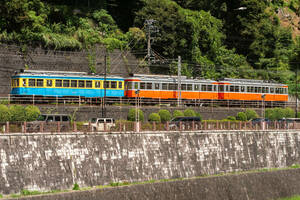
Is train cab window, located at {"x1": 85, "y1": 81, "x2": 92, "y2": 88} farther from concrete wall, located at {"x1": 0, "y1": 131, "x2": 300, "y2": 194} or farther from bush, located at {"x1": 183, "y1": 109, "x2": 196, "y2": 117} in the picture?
concrete wall, located at {"x1": 0, "y1": 131, "x2": 300, "y2": 194}

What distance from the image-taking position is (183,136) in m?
39.8

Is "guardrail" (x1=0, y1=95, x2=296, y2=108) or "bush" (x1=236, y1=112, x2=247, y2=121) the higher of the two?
"guardrail" (x1=0, y1=95, x2=296, y2=108)

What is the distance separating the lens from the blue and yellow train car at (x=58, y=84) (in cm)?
4819

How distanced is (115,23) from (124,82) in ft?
50.2

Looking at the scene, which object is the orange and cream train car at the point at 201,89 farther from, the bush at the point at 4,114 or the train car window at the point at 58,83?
the bush at the point at 4,114

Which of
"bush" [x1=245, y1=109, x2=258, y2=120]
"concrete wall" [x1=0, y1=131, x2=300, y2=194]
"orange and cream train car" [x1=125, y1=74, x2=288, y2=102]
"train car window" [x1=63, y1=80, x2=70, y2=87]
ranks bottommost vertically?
"concrete wall" [x1=0, y1=131, x2=300, y2=194]

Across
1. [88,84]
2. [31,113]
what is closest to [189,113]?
[88,84]

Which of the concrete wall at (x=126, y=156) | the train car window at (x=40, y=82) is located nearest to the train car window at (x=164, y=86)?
the train car window at (x=40, y=82)

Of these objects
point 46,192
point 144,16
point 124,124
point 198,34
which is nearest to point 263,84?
point 198,34

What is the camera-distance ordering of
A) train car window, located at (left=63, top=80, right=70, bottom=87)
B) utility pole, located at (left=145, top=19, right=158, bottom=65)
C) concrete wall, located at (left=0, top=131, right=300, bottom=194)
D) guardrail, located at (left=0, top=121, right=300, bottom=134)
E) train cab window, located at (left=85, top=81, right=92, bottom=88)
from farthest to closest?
utility pole, located at (left=145, top=19, right=158, bottom=65), train cab window, located at (left=85, top=81, right=92, bottom=88), train car window, located at (left=63, top=80, right=70, bottom=87), guardrail, located at (left=0, top=121, right=300, bottom=134), concrete wall, located at (left=0, top=131, right=300, bottom=194)

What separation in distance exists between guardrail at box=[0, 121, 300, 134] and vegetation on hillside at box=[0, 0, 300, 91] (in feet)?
65.5

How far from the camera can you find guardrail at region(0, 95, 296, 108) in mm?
48438

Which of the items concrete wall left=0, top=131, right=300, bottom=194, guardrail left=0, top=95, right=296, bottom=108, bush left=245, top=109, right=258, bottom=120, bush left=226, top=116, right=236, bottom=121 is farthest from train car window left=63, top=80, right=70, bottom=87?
bush left=245, top=109, right=258, bottom=120

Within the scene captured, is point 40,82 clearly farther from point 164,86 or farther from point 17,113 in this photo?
point 164,86
